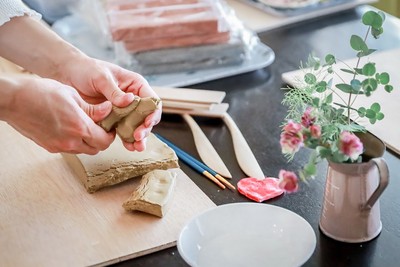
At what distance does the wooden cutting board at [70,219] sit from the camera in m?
0.96

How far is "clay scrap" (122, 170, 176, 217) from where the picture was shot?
1.02 meters

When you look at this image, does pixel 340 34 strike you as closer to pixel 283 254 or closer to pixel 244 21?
pixel 244 21

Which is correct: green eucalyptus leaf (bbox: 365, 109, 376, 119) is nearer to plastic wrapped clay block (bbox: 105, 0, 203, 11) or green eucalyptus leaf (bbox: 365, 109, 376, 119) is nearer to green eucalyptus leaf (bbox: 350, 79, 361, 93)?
green eucalyptus leaf (bbox: 350, 79, 361, 93)

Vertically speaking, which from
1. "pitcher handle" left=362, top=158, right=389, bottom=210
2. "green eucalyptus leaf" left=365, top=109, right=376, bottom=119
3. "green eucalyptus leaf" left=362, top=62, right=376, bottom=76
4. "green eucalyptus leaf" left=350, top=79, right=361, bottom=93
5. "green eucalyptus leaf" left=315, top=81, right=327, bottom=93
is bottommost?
"pitcher handle" left=362, top=158, right=389, bottom=210

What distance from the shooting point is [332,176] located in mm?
925

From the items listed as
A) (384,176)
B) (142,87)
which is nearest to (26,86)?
(142,87)

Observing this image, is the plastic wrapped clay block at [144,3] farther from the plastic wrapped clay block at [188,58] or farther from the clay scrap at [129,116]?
the clay scrap at [129,116]

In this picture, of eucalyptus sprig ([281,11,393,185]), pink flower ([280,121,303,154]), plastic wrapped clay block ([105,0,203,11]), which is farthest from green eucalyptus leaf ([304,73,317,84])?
plastic wrapped clay block ([105,0,203,11])

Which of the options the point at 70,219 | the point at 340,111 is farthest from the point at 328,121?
the point at 70,219

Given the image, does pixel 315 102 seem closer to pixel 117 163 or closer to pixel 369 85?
pixel 369 85

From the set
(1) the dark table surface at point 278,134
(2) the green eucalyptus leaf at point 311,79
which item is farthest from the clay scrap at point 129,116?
(2) the green eucalyptus leaf at point 311,79

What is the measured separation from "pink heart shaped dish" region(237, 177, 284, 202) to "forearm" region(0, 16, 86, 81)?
1.13 feet

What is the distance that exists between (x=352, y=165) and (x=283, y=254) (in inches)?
5.5

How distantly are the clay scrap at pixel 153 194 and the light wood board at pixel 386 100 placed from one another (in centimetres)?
24
